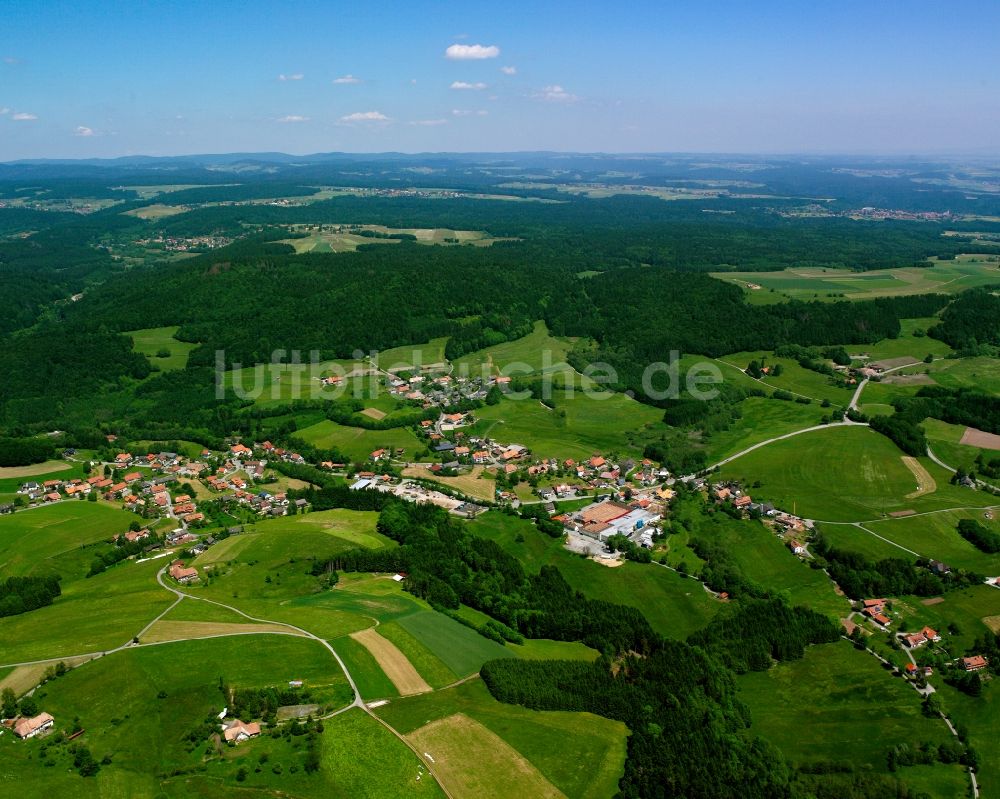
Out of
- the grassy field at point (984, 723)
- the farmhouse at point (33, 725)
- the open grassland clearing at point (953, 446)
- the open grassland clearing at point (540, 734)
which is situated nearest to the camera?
the open grassland clearing at point (540, 734)

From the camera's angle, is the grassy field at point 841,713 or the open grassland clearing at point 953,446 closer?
the grassy field at point 841,713

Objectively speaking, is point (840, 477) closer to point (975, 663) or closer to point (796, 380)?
point (975, 663)

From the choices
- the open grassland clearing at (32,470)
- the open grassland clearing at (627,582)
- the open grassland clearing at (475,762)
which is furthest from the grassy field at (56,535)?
the open grassland clearing at (475,762)

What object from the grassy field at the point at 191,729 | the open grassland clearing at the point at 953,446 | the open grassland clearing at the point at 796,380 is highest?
the open grassland clearing at the point at 796,380

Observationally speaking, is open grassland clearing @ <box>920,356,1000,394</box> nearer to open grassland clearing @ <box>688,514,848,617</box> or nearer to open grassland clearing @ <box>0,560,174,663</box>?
open grassland clearing @ <box>688,514,848,617</box>

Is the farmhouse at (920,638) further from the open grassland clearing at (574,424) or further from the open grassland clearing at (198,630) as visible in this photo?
the open grassland clearing at (198,630)

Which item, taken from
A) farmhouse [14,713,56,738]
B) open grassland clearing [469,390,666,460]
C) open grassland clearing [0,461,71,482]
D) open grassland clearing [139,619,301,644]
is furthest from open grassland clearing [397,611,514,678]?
open grassland clearing [0,461,71,482]
